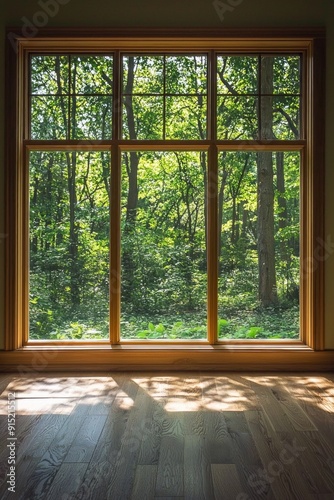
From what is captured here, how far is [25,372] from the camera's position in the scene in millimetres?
A: 4961

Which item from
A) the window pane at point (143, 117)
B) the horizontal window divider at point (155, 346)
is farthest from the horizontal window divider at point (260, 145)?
the horizontal window divider at point (155, 346)

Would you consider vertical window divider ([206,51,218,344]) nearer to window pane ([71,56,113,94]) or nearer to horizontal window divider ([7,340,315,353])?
horizontal window divider ([7,340,315,353])

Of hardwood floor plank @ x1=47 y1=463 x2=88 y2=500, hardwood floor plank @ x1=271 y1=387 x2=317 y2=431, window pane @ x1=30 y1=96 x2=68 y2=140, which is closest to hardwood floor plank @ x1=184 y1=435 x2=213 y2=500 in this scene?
hardwood floor plank @ x1=47 y1=463 x2=88 y2=500

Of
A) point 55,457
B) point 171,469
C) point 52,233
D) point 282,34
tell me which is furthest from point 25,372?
point 282,34

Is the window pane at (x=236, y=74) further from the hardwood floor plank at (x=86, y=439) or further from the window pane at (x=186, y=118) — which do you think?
the hardwood floor plank at (x=86, y=439)

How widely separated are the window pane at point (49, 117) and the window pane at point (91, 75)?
196 millimetres

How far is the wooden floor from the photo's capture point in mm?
2580

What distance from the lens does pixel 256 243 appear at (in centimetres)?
515

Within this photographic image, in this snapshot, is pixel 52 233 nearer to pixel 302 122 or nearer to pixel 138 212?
pixel 138 212

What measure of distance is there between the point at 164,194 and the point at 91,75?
52.1 inches

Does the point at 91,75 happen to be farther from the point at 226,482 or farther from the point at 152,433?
the point at 226,482

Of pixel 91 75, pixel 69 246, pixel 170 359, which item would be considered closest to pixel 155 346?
pixel 170 359

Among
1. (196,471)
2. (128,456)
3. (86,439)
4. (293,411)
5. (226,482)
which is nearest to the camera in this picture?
(226,482)

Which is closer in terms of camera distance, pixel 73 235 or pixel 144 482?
pixel 144 482
